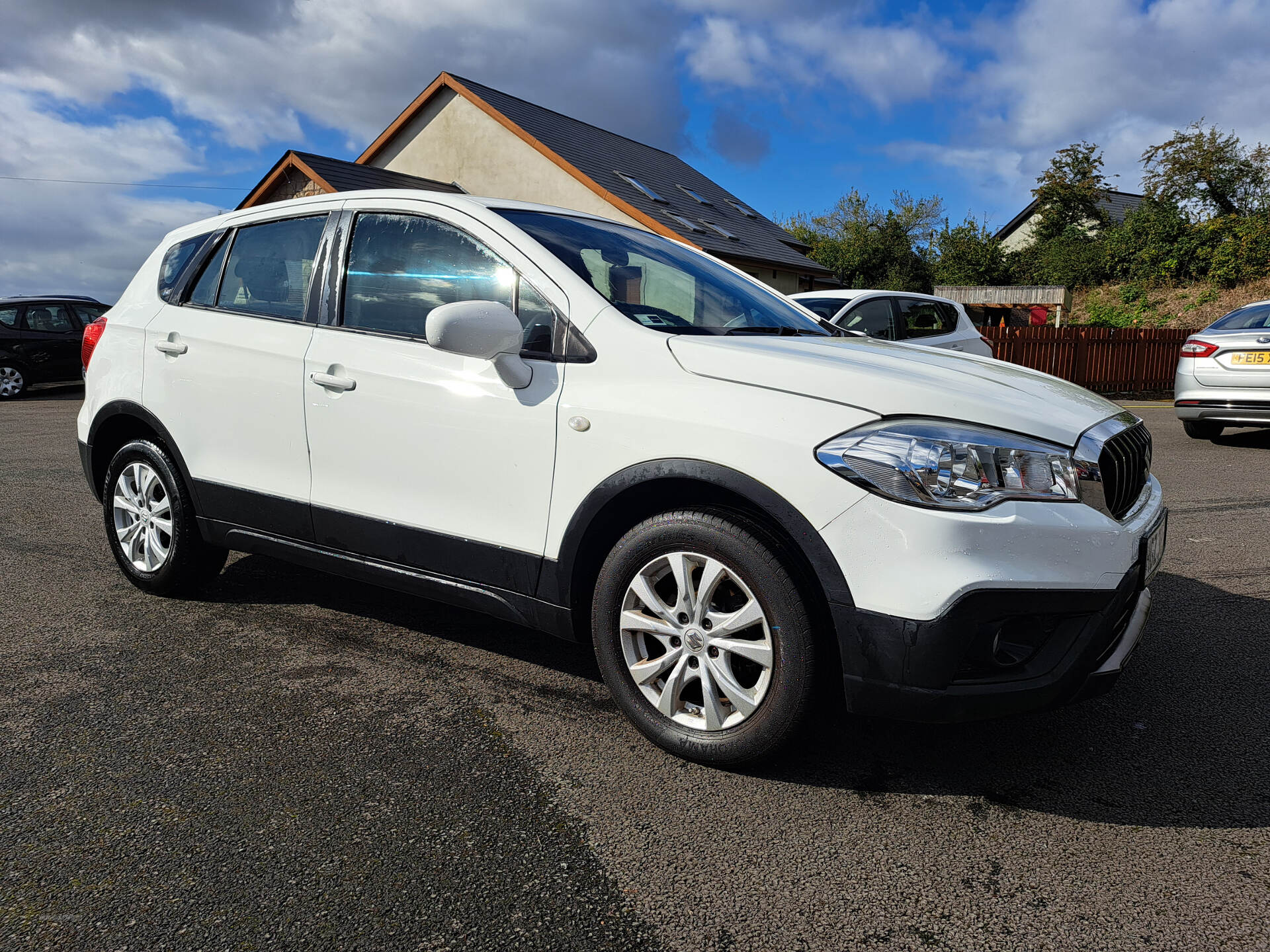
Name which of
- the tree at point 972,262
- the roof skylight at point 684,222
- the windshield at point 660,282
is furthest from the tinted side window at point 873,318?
the tree at point 972,262

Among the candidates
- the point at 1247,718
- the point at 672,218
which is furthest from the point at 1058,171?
the point at 1247,718

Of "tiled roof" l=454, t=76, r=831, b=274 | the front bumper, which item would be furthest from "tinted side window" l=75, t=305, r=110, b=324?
the front bumper

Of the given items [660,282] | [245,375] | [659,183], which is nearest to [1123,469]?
[660,282]

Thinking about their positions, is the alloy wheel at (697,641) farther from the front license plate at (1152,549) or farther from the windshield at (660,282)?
the front license plate at (1152,549)

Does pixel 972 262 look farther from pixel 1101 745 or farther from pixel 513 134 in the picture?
Result: pixel 1101 745

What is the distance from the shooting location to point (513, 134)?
23328mm

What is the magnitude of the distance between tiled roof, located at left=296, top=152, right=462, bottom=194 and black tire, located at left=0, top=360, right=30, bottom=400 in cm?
657

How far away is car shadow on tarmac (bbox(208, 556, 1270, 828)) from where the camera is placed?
2498mm

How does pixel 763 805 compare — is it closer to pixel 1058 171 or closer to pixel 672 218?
pixel 672 218

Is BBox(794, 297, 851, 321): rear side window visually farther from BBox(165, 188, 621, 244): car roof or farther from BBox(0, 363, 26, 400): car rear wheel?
BBox(0, 363, 26, 400): car rear wheel

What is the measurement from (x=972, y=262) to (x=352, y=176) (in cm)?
3500

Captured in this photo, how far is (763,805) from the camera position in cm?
246

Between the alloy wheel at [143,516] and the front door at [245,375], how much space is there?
312mm

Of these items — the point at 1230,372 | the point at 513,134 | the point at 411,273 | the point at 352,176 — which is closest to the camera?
the point at 411,273
